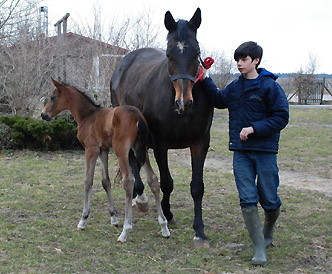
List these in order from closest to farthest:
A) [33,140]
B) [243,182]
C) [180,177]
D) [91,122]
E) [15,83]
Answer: [243,182], [91,122], [180,177], [33,140], [15,83]

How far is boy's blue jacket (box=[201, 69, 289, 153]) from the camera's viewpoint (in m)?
4.09

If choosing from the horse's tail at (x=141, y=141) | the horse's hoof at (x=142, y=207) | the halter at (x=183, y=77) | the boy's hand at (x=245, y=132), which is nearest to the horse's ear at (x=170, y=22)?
the halter at (x=183, y=77)

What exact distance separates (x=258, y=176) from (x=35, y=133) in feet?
24.0

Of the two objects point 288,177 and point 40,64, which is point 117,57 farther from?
point 288,177

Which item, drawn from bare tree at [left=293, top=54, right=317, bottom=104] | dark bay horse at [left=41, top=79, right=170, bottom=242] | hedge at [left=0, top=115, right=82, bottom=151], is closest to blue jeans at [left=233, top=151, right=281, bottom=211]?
dark bay horse at [left=41, top=79, right=170, bottom=242]

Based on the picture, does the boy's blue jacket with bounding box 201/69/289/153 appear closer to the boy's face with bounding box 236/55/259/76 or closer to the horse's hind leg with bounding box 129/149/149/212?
the boy's face with bounding box 236/55/259/76

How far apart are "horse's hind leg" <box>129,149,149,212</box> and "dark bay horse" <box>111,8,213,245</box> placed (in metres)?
0.28

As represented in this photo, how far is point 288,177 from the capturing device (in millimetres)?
8398

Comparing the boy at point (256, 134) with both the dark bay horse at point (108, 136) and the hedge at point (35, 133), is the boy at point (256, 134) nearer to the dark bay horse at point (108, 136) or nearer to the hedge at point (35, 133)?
the dark bay horse at point (108, 136)

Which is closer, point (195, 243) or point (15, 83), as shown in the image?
point (195, 243)

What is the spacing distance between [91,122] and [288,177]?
4.52m

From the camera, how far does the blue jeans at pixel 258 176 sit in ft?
13.7

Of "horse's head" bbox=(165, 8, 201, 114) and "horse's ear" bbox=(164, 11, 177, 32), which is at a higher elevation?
"horse's ear" bbox=(164, 11, 177, 32)

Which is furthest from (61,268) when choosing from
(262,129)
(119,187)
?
(119,187)
